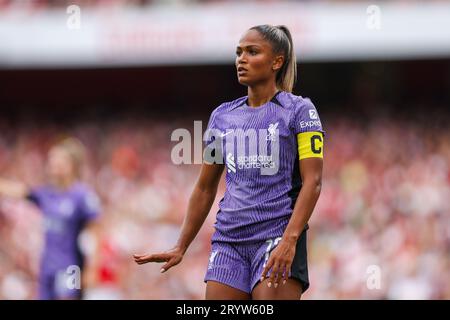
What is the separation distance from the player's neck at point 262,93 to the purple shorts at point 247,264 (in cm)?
71

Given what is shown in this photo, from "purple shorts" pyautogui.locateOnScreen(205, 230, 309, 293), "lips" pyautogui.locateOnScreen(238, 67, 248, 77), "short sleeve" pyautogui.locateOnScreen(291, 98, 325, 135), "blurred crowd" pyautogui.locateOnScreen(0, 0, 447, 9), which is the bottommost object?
"purple shorts" pyautogui.locateOnScreen(205, 230, 309, 293)

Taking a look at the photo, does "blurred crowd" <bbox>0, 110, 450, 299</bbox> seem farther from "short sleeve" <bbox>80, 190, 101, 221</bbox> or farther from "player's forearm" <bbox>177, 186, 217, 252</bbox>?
"player's forearm" <bbox>177, 186, 217, 252</bbox>

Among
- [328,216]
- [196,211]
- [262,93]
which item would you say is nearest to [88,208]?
[196,211]

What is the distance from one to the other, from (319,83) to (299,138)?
16.1m

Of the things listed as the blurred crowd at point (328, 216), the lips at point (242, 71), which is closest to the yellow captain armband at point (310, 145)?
the lips at point (242, 71)

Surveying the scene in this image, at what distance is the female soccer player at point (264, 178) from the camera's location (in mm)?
4645

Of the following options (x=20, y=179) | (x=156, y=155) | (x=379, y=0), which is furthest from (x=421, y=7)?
(x=20, y=179)

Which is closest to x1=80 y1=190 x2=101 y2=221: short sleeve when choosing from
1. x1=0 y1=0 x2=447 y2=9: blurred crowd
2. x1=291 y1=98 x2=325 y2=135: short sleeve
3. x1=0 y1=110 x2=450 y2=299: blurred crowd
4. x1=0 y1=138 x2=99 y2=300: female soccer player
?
x1=0 y1=138 x2=99 y2=300: female soccer player

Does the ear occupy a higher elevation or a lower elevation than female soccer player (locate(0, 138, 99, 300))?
higher

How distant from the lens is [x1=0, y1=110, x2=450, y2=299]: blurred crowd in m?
13.9

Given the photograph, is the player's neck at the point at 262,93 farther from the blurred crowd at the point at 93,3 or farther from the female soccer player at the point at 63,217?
the blurred crowd at the point at 93,3

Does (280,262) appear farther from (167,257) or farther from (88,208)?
(88,208)

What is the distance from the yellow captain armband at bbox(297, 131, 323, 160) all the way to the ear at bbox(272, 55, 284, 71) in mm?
393

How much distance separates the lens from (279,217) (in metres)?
4.73
